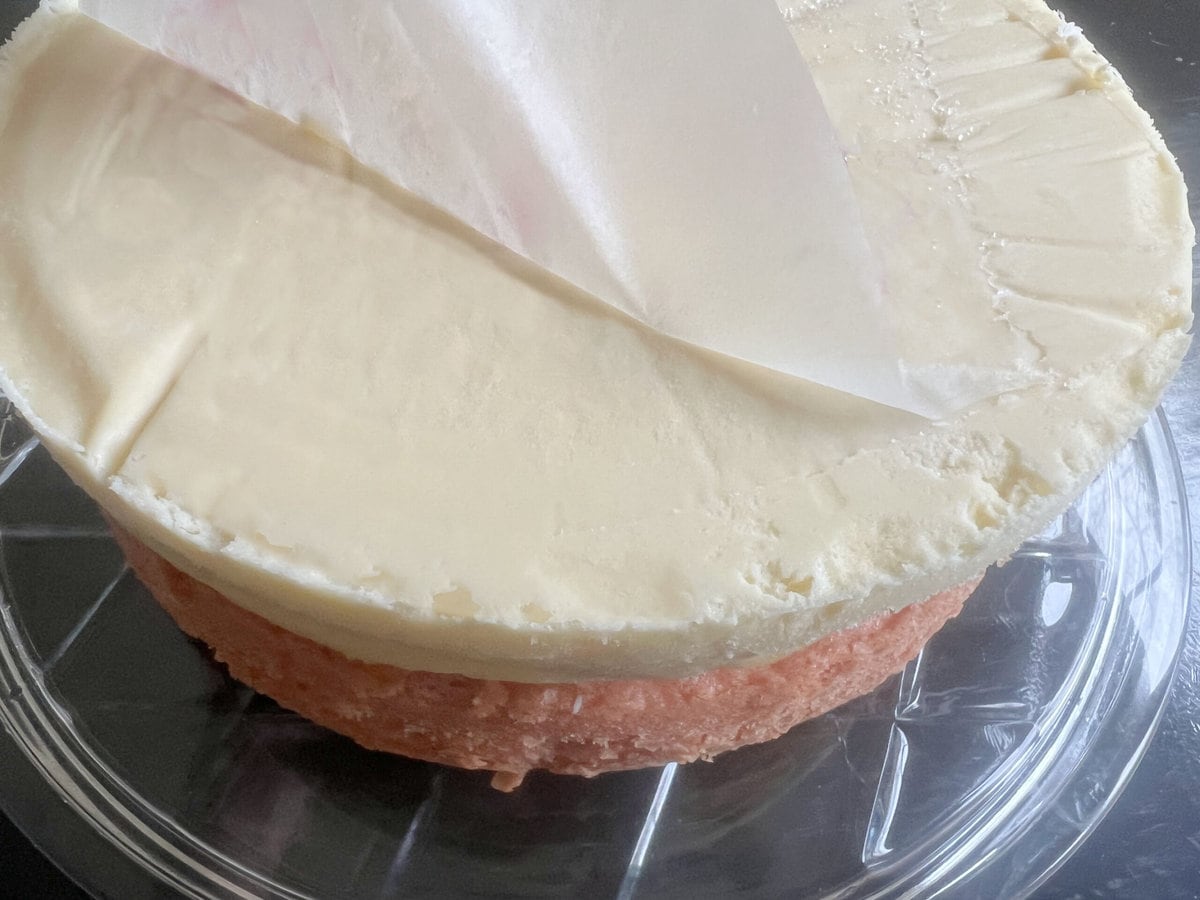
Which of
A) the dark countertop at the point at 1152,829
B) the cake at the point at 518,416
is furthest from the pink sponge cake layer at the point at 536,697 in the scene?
the dark countertop at the point at 1152,829

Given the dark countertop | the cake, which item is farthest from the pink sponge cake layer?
the dark countertop

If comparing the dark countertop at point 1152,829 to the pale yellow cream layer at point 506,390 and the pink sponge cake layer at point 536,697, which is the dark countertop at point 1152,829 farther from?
the pale yellow cream layer at point 506,390

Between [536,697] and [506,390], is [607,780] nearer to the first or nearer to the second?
[536,697]

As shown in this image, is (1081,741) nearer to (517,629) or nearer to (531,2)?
(517,629)

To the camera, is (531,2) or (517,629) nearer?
(517,629)

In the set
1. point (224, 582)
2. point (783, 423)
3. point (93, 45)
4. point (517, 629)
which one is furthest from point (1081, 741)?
point (93, 45)

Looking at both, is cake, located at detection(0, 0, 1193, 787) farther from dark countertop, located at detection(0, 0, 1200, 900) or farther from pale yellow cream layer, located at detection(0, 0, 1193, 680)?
dark countertop, located at detection(0, 0, 1200, 900)
